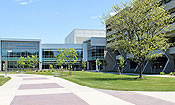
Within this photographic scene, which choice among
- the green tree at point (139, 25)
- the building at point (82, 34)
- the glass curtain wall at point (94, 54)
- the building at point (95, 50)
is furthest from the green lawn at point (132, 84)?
the building at point (82, 34)

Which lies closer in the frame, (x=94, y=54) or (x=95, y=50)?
(x=95, y=50)

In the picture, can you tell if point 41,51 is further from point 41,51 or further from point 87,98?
point 87,98

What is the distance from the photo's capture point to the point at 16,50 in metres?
72.3

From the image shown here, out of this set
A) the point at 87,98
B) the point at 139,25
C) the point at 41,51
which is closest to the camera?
the point at 87,98

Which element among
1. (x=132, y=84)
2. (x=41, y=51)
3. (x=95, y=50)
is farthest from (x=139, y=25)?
(x=41, y=51)

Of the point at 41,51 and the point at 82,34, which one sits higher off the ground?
the point at 82,34

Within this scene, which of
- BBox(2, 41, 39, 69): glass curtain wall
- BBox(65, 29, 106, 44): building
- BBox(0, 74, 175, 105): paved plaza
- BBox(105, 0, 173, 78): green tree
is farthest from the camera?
BBox(65, 29, 106, 44): building

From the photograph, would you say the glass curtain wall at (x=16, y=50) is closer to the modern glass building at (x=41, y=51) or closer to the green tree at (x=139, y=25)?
the modern glass building at (x=41, y=51)

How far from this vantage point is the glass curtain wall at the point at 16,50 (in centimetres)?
7119

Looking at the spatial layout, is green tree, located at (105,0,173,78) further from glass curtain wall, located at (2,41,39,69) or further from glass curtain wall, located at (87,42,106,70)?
glass curtain wall, located at (2,41,39,69)

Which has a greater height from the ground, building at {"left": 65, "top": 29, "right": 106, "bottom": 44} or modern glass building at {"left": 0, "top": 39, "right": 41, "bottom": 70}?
building at {"left": 65, "top": 29, "right": 106, "bottom": 44}

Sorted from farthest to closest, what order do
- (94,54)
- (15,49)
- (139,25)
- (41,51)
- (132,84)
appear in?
(41,51), (15,49), (94,54), (139,25), (132,84)

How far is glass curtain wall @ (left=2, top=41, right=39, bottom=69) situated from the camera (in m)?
71.2

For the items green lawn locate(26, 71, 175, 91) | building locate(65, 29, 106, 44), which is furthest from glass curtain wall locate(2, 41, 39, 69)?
green lawn locate(26, 71, 175, 91)
